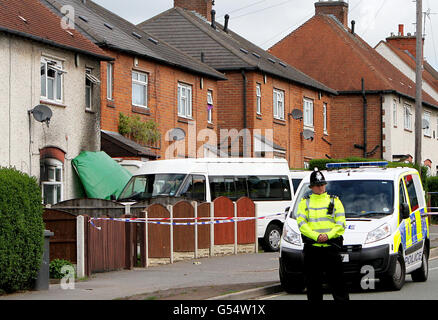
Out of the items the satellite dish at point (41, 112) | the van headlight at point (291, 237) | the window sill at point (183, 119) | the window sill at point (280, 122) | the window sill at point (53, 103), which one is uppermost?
the window sill at point (280, 122)

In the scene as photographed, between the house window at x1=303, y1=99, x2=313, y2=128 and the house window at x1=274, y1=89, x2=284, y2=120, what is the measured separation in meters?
2.57

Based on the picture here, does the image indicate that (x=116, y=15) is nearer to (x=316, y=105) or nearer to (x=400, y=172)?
(x=316, y=105)

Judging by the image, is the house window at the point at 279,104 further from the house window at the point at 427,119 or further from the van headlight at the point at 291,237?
the van headlight at the point at 291,237

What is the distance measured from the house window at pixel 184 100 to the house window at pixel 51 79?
8723 millimetres

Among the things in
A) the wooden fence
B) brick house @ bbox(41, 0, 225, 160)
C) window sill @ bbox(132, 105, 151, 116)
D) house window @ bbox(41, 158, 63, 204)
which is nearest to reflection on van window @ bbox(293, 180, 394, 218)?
the wooden fence

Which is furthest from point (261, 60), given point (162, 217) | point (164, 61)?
point (162, 217)

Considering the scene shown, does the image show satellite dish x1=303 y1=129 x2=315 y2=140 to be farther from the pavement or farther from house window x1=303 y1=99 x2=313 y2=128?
the pavement

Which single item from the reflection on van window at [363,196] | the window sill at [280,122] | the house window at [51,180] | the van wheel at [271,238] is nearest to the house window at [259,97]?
the window sill at [280,122]

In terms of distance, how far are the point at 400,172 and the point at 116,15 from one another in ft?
82.9

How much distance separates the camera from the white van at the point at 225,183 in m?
23.7

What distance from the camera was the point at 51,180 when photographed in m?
27.5

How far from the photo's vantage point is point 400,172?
16828 mm

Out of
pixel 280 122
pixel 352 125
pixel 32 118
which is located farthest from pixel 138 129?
pixel 352 125
